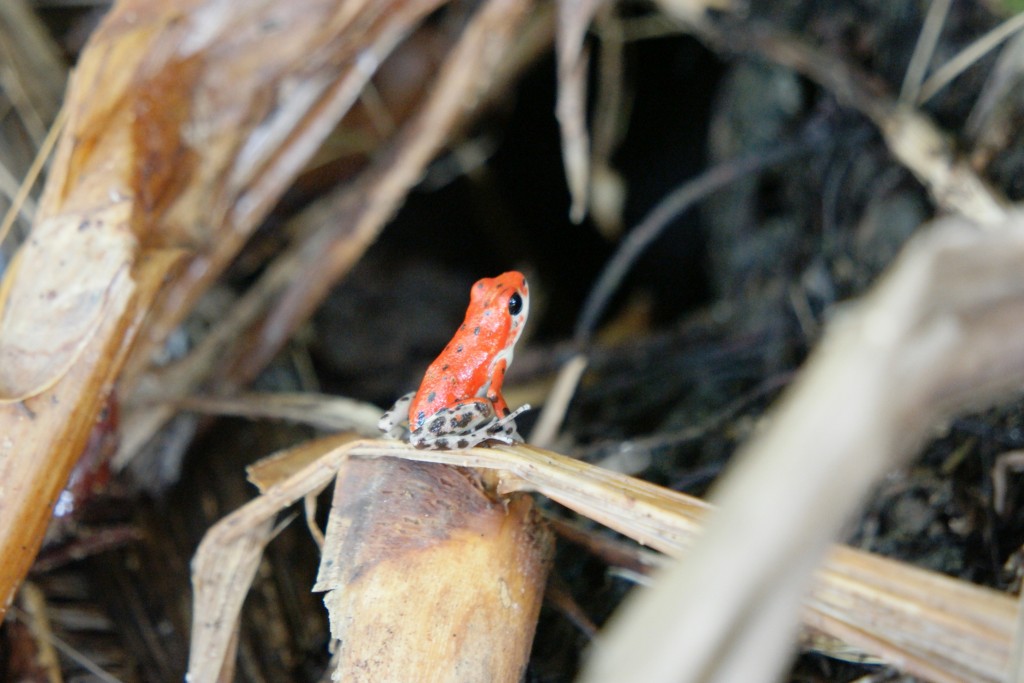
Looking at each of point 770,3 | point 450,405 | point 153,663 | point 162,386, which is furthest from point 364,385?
point 770,3

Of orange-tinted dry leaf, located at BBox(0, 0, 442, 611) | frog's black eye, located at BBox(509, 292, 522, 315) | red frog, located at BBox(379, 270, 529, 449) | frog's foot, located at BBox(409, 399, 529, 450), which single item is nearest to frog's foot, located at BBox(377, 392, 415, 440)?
red frog, located at BBox(379, 270, 529, 449)

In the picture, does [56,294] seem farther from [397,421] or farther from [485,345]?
[485,345]

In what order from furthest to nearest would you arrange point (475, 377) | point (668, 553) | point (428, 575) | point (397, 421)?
point (475, 377)
point (397, 421)
point (428, 575)
point (668, 553)

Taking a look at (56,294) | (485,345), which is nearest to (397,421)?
(485,345)

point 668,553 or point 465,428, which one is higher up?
point 465,428

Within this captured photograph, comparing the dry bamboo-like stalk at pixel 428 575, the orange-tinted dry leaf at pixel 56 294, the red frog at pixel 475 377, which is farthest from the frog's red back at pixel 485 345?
the orange-tinted dry leaf at pixel 56 294

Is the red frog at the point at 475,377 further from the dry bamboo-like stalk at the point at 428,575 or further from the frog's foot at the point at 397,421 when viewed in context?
the dry bamboo-like stalk at the point at 428,575

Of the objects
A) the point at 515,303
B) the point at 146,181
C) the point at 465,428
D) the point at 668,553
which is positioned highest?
the point at 146,181

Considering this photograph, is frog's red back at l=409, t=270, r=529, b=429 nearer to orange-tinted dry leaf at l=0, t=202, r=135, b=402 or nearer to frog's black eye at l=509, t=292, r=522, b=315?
frog's black eye at l=509, t=292, r=522, b=315

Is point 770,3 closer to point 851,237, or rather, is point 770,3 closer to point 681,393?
point 851,237
